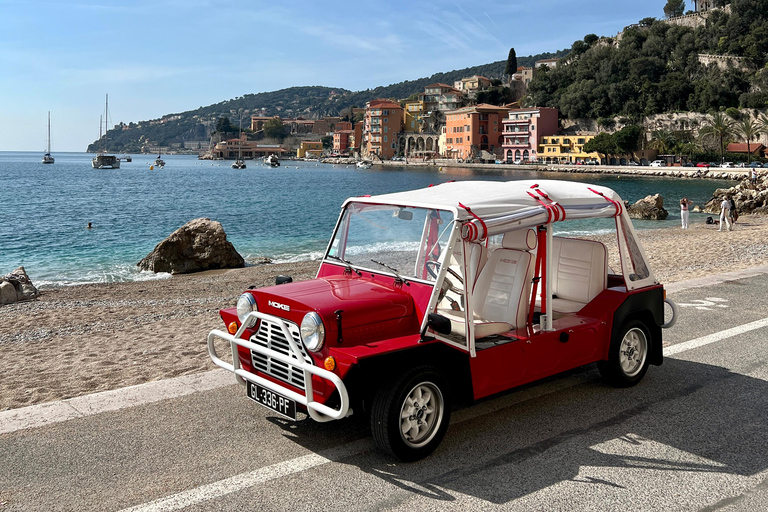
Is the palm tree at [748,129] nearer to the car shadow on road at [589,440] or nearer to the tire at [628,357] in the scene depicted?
the tire at [628,357]

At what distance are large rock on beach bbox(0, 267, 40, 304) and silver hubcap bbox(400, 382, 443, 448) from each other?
13.5m

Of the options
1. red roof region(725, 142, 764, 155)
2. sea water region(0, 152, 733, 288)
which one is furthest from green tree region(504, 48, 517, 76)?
sea water region(0, 152, 733, 288)

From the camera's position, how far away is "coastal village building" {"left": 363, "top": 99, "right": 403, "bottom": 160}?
17875cm

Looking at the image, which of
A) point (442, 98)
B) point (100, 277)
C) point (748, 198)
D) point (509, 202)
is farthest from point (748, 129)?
point (509, 202)

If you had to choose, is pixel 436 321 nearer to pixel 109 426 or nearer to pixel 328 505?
pixel 328 505

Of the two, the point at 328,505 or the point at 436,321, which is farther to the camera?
the point at 436,321

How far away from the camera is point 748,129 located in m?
103

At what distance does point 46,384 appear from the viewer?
7.19 m

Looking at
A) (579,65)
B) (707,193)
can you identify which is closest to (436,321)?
(707,193)

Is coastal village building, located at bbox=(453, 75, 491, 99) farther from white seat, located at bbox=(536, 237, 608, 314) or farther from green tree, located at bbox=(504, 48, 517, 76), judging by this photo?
white seat, located at bbox=(536, 237, 608, 314)

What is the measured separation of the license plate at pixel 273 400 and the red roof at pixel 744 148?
370 feet

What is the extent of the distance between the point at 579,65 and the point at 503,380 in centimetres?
15241

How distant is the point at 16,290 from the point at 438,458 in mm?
13921

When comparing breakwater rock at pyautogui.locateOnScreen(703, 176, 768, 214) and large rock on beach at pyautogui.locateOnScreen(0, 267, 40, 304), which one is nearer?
large rock on beach at pyautogui.locateOnScreen(0, 267, 40, 304)
